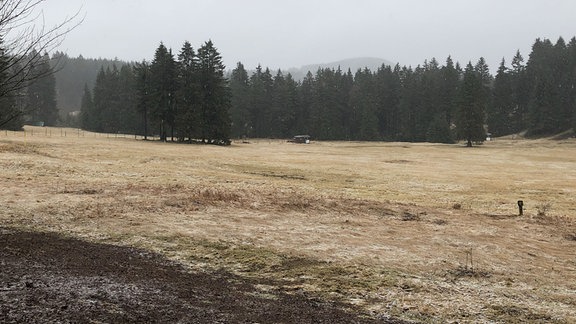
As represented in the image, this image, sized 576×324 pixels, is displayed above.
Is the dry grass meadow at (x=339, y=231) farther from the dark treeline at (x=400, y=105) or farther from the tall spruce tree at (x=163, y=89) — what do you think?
the dark treeline at (x=400, y=105)

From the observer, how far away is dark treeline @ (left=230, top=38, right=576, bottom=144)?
112750 mm

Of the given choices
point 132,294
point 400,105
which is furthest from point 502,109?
point 132,294

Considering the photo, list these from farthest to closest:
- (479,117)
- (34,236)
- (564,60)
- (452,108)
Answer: (564,60) < (452,108) < (479,117) < (34,236)

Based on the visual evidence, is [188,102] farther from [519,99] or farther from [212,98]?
[519,99]

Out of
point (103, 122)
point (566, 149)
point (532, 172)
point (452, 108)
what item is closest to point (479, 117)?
point (566, 149)

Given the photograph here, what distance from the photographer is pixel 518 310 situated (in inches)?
369

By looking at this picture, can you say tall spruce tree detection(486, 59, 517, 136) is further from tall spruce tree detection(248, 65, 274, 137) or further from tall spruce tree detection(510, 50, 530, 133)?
tall spruce tree detection(248, 65, 274, 137)

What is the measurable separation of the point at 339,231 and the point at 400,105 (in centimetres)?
11329

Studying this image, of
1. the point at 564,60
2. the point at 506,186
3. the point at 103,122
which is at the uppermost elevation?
the point at 564,60

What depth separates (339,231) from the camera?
1653 cm

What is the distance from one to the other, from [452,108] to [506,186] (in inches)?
3473

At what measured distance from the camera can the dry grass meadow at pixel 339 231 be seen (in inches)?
404

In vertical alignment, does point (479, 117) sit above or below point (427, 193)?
above

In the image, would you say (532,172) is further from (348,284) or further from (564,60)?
(564,60)
